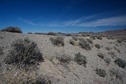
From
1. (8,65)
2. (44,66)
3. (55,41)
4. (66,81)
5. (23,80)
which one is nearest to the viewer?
(23,80)

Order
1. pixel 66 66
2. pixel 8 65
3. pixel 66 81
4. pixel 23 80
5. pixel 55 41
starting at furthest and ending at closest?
pixel 55 41 < pixel 66 66 < pixel 66 81 < pixel 8 65 < pixel 23 80

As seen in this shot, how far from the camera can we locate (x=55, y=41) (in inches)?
479

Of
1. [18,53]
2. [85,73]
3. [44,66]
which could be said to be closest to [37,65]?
[44,66]

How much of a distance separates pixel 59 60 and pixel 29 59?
238cm

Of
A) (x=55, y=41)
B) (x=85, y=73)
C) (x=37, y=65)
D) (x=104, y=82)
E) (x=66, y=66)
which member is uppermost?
(x=55, y=41)

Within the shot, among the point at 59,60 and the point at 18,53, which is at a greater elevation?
the point at 18,53

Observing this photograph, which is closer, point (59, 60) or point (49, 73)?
point (49, 73)

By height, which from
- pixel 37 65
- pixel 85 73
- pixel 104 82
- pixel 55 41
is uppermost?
pixel 55 41

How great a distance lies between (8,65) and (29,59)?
1154 mm

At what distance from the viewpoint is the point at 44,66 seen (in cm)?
690

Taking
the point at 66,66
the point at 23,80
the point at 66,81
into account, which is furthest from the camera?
the point at 66,66

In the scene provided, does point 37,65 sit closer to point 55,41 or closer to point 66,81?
point 66,81

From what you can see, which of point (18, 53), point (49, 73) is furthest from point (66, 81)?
point (18, 53)

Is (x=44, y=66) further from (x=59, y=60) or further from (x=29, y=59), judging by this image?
(x=59, y=60)
